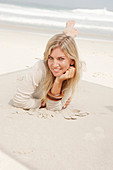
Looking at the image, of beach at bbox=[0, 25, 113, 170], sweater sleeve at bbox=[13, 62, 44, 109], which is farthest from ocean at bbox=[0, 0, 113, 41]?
sweater sleeve at bbox=[13, 62, 44, 109]

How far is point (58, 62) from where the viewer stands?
2264 millimetres

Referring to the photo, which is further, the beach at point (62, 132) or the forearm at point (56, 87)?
the forearm at point (56, 87)

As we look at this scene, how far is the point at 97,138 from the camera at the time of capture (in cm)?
229

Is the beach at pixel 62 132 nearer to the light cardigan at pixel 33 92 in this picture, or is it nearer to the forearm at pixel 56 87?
the light cardigan at pixel 33 92

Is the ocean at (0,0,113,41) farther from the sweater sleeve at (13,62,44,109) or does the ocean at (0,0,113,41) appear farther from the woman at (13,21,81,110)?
the sweater sleeve at (13,62,44,109)

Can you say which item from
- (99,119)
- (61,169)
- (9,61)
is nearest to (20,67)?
(9,61)

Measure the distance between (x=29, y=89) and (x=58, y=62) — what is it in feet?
1.53

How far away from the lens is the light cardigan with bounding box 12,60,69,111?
2410mm

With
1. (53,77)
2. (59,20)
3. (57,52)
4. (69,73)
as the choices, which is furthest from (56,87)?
(59,20)

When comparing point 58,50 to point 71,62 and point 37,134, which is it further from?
point 37,134

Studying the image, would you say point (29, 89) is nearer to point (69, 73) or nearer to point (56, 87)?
point (56, 87)

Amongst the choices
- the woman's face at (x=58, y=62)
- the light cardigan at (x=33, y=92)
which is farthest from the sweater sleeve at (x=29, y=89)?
the woman's face at (x=58, y=62)

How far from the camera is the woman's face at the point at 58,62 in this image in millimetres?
2240

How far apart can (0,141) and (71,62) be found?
3.30 ft
